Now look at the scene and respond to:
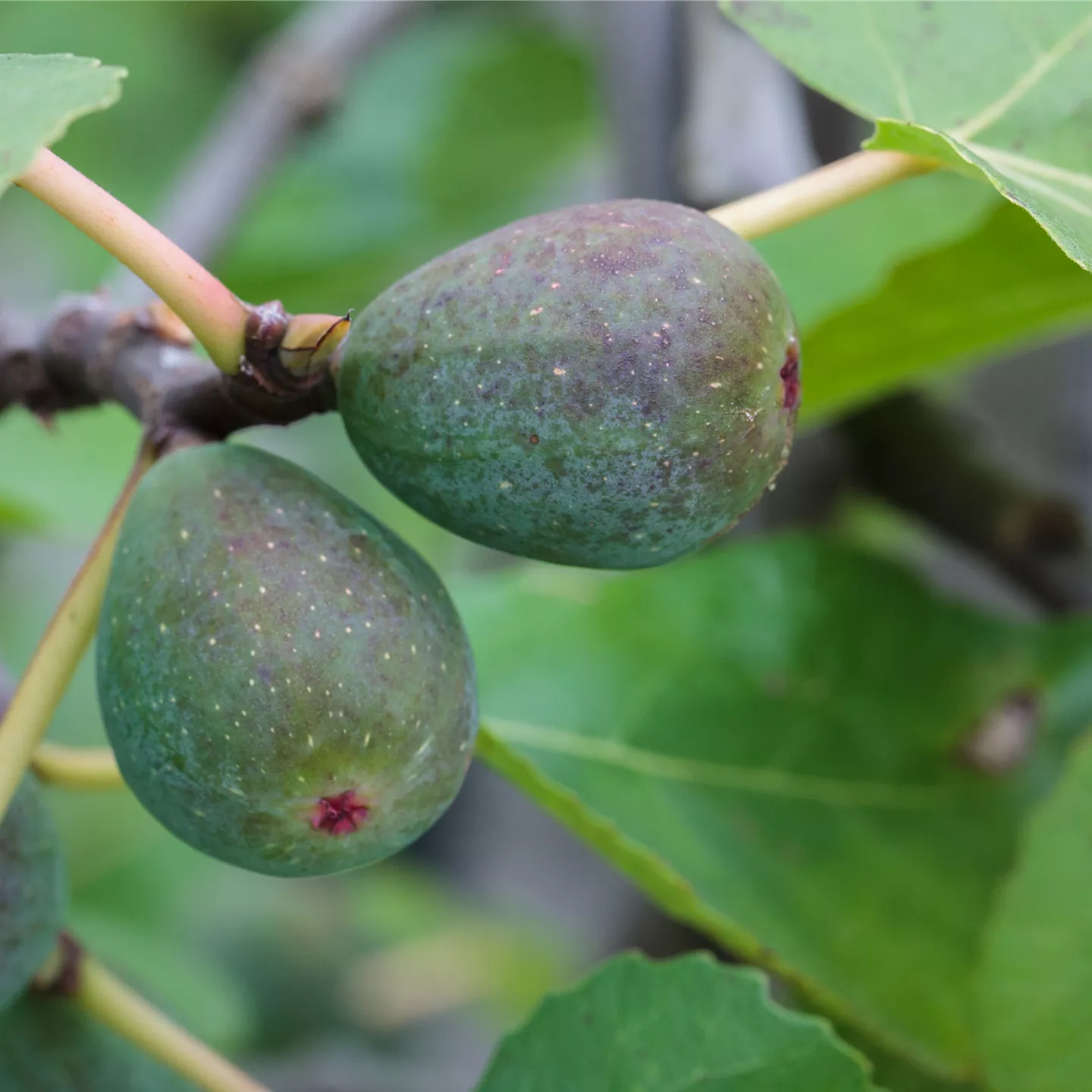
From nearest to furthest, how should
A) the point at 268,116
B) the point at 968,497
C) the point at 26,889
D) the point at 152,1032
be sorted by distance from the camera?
the point at 26,889, the point at 152,1032, the point at 968,497, the point at 268,116

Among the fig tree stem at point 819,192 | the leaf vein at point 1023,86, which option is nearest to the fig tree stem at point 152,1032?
the fig tree stem at point 819,192

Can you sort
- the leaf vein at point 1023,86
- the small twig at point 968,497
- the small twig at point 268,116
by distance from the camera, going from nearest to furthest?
1. the leaf vein at point 1023,86
2. the small twig at point 968,497
3. the small twig at point 268,116

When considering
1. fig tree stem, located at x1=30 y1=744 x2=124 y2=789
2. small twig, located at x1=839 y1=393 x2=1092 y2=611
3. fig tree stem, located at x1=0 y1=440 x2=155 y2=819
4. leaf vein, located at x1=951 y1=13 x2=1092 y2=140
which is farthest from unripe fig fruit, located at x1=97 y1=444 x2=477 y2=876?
small twig, located at x1=839 y1=393 x2=1092 y2=611

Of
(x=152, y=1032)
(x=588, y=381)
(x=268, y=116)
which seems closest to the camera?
(x=588, y=381)

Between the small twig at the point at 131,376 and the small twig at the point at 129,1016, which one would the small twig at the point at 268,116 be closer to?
the small twig at the point at 131,376

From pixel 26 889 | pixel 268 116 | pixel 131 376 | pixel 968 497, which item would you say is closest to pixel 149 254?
pixel 131 376

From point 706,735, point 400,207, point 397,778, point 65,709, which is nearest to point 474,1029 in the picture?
point 65,709

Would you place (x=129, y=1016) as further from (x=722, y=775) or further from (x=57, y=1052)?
(x=722, y=775)

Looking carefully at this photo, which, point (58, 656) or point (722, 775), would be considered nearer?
point (58, 656)
